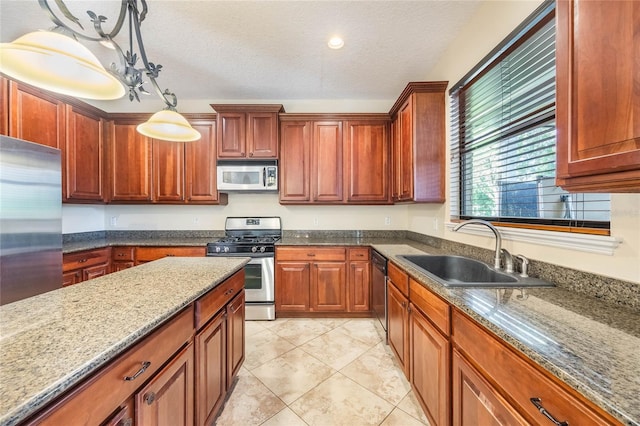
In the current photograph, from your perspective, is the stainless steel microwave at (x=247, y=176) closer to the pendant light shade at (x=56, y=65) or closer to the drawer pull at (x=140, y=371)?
the pendant light shade at (x=56, y=65)

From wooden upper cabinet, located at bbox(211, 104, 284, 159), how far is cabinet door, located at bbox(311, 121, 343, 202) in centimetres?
53

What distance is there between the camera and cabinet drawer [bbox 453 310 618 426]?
613mm

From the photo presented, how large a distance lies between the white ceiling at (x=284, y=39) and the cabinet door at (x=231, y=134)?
0.41 m

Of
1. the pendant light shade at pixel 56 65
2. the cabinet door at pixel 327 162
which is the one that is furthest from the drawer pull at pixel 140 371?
the cabinet door at pixel 327 162

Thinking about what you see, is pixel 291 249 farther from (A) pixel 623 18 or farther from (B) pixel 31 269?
(A) pixel 623 18

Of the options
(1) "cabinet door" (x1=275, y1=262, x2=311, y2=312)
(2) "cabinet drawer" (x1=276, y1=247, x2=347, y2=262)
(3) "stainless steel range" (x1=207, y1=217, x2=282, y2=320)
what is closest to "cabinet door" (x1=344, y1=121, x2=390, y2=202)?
(2) "cabinet drawer" (x1=276, y1=247, x2=347, y2=262)

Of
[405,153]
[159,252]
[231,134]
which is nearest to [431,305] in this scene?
[405,153]

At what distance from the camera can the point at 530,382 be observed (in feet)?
2.46

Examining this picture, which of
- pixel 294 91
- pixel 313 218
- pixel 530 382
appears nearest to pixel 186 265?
pixel 530 382

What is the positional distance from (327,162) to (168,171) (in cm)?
207

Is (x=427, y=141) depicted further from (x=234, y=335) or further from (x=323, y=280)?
(x=234, y=335)

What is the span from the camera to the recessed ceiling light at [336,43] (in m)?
2.24

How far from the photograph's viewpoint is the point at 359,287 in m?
2.98

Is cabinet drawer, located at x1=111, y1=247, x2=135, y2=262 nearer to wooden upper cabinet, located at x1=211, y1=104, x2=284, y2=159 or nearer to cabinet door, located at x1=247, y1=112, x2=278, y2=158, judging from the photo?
wooden upper cabinet, located at x1=211, y1=104, x2=284, y2=159
